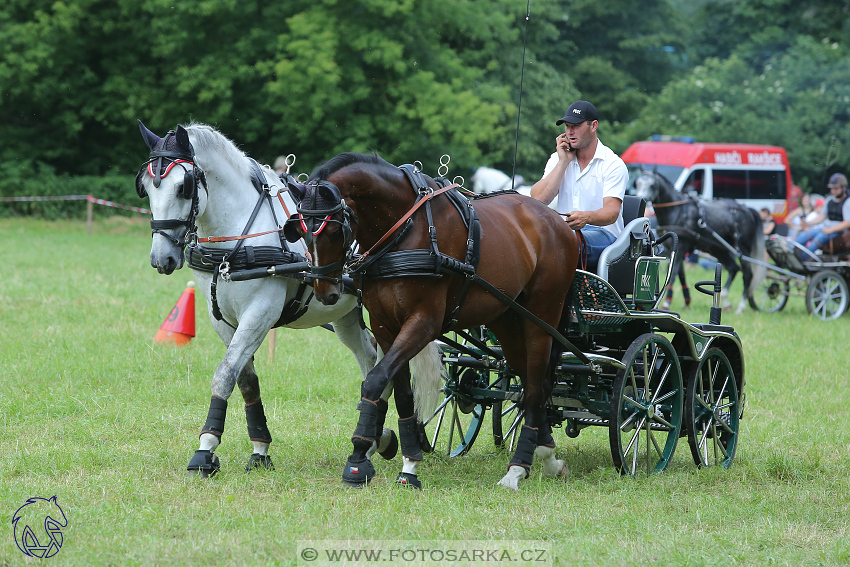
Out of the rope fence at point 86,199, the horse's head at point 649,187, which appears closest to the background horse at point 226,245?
the horse's head at point 649,187

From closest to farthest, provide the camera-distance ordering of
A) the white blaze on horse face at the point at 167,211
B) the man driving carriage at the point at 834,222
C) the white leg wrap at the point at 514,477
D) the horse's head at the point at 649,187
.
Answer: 1. the white blaze on horse face at the point at 167,211
2. the white leg wrap at the point at 514,477
3. the man driving carriage at the point at 834,222
4. the horse's head at the point at 649,187

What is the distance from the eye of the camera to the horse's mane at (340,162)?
175 inches

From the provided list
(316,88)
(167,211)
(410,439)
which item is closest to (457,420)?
(410,439)

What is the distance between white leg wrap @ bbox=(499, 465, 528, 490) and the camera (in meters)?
5.10

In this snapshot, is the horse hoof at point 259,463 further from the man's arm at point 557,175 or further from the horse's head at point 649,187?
the horse's head at point 649,187

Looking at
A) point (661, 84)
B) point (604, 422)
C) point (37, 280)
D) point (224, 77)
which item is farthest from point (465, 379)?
point (661, 84)

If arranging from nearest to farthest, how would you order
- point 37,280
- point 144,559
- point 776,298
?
point 144,559, point 37,280, point 776,298

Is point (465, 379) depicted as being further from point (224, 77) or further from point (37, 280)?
point (224, 77)

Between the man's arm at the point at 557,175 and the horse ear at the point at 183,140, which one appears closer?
the horse ear at the point at 183,140

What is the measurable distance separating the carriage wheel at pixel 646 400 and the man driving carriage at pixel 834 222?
8818mm

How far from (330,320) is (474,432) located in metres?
1.28

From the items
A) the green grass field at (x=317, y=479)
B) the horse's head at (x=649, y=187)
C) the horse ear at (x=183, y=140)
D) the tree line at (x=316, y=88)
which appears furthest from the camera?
the tree line at (x=316, y=88)

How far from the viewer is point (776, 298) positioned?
14.6m

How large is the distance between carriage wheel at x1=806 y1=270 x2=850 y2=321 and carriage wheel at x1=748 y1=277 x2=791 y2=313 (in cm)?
52
